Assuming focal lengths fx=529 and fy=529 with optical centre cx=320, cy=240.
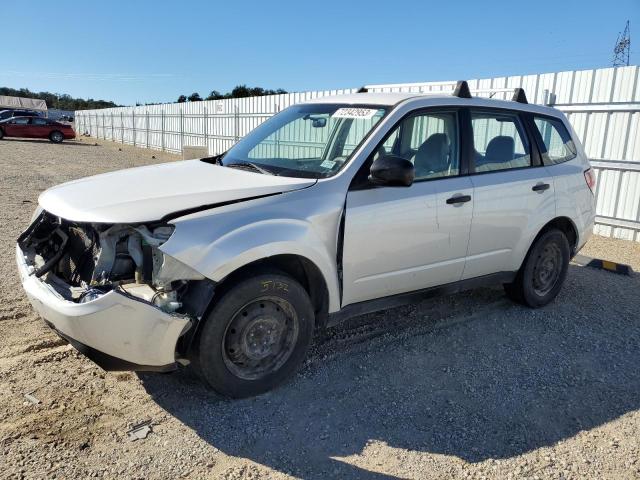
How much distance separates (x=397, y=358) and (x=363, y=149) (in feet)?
5.25

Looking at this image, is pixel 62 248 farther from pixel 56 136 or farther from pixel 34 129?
pixel 34 129

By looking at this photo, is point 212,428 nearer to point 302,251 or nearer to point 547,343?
point 302,251

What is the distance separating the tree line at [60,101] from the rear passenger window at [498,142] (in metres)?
110

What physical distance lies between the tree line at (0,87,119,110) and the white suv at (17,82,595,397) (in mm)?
109672

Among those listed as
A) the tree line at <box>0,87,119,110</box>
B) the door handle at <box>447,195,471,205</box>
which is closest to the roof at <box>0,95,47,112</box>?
the tree line at <box>0,87,119,110</box>

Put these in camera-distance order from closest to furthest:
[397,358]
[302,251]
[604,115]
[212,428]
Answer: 1. [212,428]
2. [302,251]
3. [397,358]
4. [604,115]

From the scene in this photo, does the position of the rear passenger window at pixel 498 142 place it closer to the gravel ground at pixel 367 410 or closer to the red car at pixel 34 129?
the gravel ground at pixel 367 410

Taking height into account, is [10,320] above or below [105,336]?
below

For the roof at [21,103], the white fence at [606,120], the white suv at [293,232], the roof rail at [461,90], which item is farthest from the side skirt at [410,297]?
the roof at [21,103]

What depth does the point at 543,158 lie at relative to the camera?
16.3ft

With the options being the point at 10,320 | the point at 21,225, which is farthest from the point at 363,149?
the point at 21,225

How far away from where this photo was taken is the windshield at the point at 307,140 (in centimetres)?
381

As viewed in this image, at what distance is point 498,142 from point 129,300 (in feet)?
11.3

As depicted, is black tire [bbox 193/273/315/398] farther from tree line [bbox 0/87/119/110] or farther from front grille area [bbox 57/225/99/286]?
tree line [bbox 0/87/119/110]
